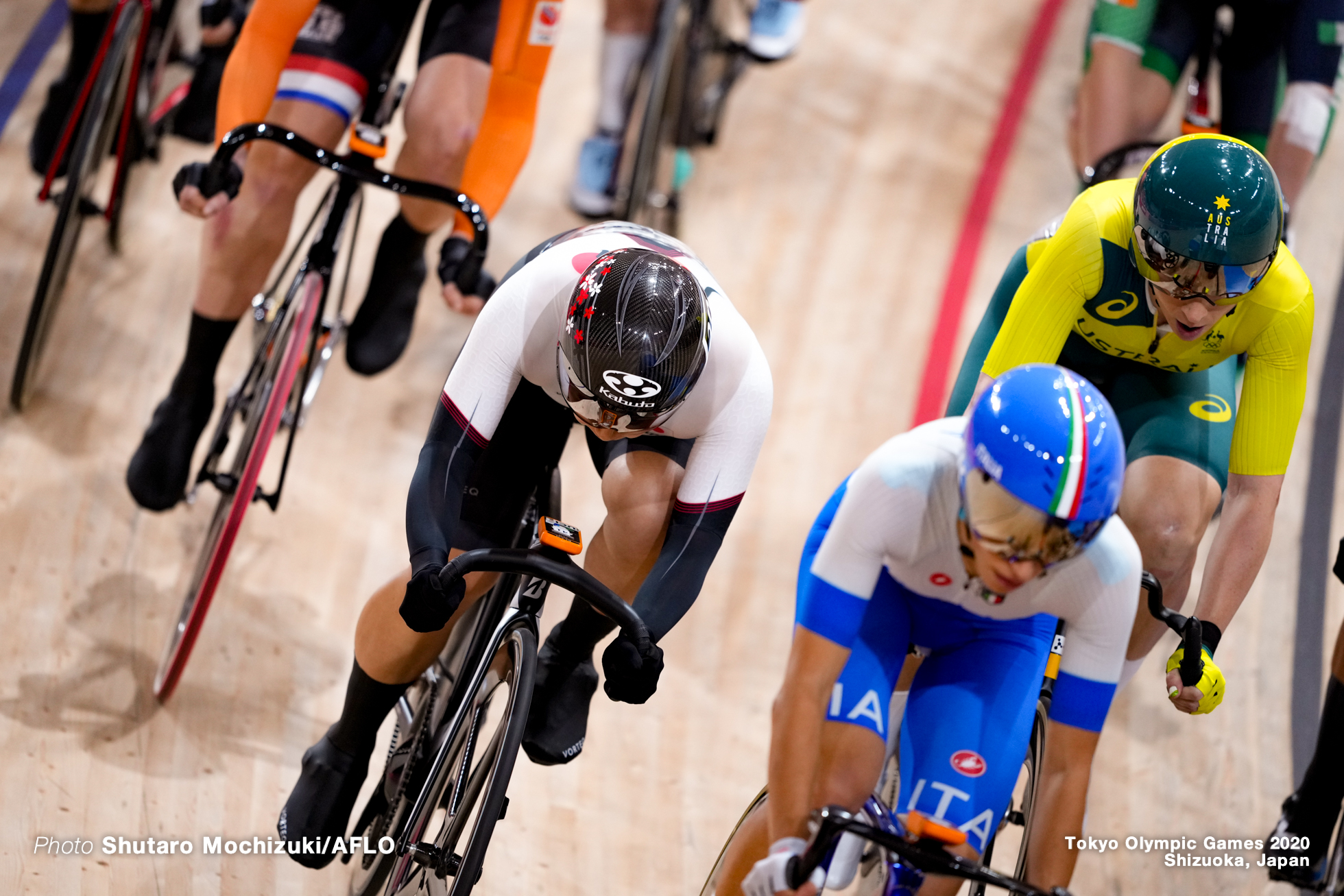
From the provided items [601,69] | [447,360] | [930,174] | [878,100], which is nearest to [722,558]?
[447,360]

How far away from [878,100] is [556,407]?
14.3ft

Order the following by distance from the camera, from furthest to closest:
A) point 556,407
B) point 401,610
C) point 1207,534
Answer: point 1207,534
point 556,407
point 401,610

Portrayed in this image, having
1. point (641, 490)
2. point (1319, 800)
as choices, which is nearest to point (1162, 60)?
point (1319, 800)

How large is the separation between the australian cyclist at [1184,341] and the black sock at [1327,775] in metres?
0.66

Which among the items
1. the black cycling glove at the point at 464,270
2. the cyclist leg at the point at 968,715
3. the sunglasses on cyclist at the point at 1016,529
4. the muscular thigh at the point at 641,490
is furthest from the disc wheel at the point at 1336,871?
the black cycling glove at the point at 464,270

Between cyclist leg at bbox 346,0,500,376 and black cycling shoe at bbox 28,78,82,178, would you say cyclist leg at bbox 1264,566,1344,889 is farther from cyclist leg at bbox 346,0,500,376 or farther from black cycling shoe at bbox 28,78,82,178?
black cycling shoe at bbox 28,78,82,178

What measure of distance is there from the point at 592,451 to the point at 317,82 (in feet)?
4.17

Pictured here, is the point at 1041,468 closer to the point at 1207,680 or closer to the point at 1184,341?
the point at 1207,680

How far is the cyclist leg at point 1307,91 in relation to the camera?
12.5 ft

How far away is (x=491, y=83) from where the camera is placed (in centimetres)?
336

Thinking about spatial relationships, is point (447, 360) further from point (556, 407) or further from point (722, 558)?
point (556, 407)

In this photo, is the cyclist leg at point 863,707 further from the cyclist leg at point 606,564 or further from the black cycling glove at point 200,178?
the black cycling glove at point 200,178

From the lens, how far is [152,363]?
4.45 metres

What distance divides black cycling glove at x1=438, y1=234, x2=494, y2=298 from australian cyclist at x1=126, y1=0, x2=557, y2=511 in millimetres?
318
